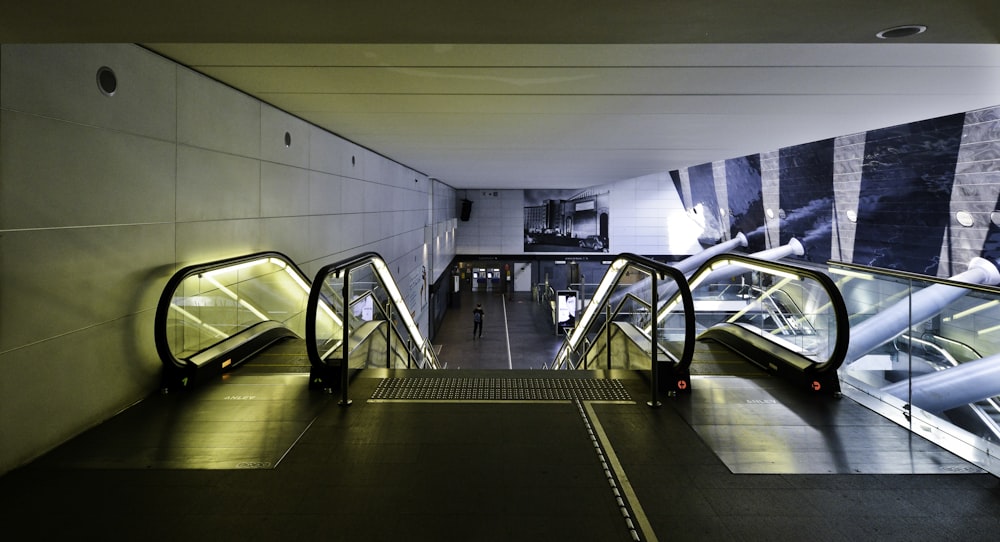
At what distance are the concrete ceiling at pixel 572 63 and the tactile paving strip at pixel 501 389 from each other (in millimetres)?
2514

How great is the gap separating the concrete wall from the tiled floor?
352mm

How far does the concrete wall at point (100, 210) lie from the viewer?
105 inches

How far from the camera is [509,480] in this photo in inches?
106

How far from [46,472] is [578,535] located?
2728mm

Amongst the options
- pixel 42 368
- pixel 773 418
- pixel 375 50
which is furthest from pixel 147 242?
pixel 773 418

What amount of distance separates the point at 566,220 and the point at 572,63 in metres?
19.6

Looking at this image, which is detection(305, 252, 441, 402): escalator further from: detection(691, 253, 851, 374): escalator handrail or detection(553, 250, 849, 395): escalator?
detection(691, 253, 851, 374): escalator handrail

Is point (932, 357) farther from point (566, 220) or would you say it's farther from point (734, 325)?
point (566, 220)

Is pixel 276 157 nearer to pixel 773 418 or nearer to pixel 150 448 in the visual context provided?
pixel 150 448

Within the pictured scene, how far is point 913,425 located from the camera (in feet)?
11.2

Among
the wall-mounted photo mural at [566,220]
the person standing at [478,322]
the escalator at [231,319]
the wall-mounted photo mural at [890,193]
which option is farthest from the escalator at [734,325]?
the wall-mounted photo mural at [566,220]

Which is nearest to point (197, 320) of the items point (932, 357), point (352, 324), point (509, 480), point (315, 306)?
point (315, 306)

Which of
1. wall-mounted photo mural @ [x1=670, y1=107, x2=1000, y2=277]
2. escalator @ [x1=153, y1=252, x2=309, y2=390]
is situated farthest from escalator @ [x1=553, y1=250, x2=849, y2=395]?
wall-mounted photo mural @ [x1=670, y1=107, x2=1000, y2=277]

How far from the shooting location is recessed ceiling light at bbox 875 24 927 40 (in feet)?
6.97
